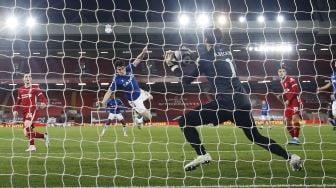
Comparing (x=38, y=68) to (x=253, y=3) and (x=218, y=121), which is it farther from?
(x=218, y=121)

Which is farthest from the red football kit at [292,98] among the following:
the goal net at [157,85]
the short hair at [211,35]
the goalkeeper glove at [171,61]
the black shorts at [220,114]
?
the goalkeeper glove at [171,61]

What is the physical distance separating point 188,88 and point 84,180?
26.4 metres

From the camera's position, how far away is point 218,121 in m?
5.85

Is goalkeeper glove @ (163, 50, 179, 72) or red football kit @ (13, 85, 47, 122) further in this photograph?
red football kit @ (13, 85, 47, 122)

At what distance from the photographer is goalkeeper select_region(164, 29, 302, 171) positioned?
19.1 ft

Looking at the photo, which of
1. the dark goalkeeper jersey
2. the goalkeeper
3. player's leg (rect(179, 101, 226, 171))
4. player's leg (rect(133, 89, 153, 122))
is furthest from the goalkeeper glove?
player's leg (rect(133, 89, 153, 122))

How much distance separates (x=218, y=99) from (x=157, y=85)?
103 ft

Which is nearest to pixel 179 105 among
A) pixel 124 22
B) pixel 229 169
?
pixel 124 22

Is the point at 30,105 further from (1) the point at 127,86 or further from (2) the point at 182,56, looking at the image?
(2) the point at 182,56

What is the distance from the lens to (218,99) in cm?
584

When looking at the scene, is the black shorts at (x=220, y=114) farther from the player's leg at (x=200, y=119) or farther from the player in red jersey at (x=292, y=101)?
the player in red jersey at (x=292, y=101)

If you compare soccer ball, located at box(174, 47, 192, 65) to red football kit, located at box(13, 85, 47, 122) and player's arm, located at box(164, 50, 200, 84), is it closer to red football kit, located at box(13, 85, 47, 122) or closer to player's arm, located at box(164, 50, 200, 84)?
player's arm, located at box(164, 50, 200, 84)

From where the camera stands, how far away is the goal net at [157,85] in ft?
20.9

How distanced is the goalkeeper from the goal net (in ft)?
0.64
